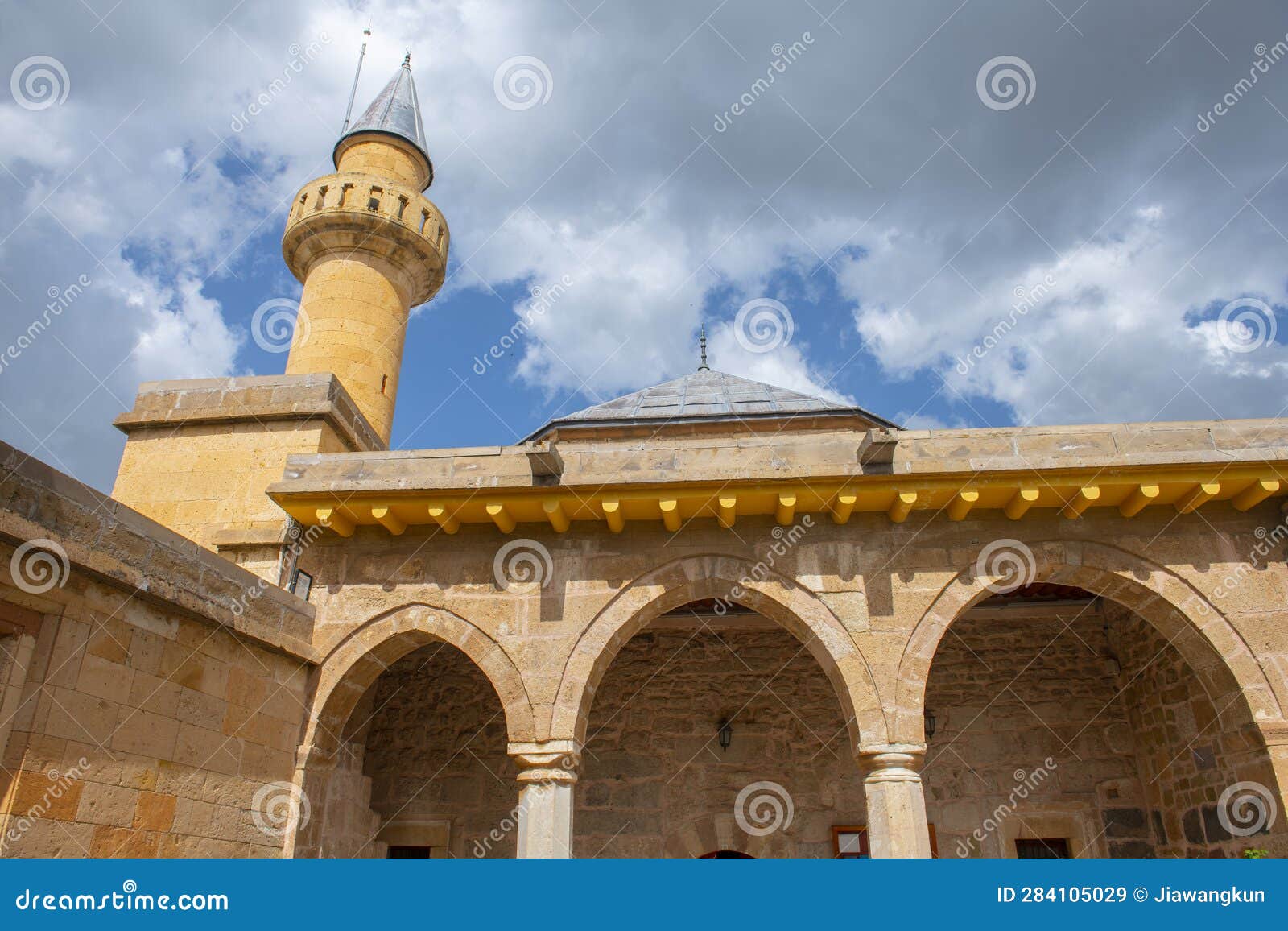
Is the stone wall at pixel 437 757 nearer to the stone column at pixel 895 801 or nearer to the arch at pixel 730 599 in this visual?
the arch at pixel 730 599

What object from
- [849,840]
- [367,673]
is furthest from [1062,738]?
[367,673]

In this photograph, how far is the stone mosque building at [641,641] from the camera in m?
4.86

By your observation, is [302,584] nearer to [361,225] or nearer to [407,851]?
[407,851]

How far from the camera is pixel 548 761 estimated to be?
5.69 m

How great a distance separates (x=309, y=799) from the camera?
606cm

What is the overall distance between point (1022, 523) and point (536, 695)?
361 cm

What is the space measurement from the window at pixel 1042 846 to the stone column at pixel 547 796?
4243 millimetres

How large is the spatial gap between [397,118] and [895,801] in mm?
10665

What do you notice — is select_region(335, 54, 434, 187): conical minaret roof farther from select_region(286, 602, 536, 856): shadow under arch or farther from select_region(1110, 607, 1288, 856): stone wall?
select_region(1110, 607, 1288, 856): stone wall

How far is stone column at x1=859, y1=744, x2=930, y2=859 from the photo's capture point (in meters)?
5.26

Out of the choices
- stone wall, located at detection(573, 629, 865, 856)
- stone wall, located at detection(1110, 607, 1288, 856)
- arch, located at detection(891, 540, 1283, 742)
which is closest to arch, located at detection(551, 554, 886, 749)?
arch, located at detection(891, 540, 1283, 742)

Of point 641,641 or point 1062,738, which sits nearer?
point 1062,738

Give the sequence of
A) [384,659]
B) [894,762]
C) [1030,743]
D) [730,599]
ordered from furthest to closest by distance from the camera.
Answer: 1. [1030,743]
2. [384,659]
3. [730,599]
4. [894,762]

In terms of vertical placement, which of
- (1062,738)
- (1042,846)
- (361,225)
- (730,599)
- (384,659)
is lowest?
(1042,846)
